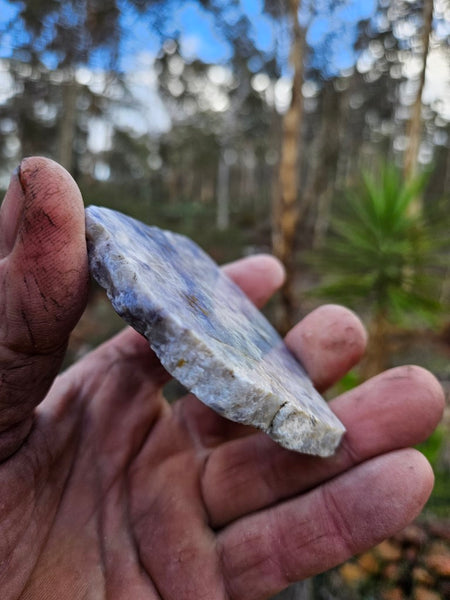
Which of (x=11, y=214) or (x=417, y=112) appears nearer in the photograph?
(x=11, y=214)

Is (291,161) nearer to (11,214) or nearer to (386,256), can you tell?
(386,256)

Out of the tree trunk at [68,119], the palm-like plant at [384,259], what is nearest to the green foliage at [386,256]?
the palm-like plant at [384,259]

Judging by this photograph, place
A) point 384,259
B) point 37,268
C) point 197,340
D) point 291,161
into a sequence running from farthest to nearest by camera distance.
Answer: point 291,161 < point 384,259 < point 37,268 < point 197,340

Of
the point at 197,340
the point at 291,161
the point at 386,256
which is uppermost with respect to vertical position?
the point at 197,340

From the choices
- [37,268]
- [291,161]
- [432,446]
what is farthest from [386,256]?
[37,268]

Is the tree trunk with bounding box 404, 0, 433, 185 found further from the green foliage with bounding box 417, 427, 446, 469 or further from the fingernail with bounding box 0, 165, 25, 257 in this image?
the fingernail with bounding box 0, 165, 25, 257

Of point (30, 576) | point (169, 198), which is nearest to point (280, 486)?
point (30, 576)
